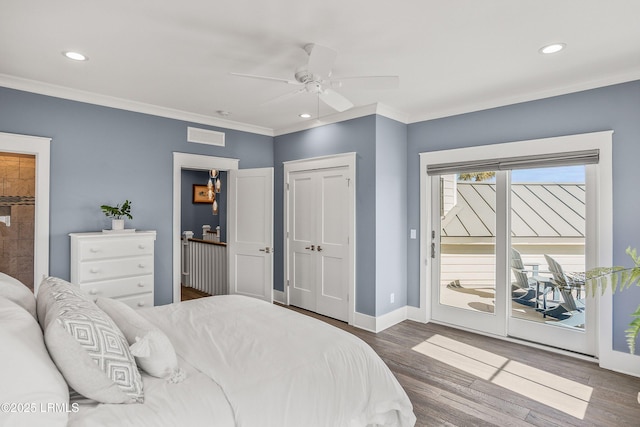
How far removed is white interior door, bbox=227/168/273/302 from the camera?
4715 mm

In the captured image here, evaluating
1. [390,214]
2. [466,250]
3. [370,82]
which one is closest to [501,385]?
[466,250]

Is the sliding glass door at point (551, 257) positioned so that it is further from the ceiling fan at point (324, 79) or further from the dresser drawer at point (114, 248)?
the dresser drawer at point (114, 248)

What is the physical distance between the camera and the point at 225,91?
3.62m

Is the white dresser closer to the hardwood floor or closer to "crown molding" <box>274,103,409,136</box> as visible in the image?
"crown molding" <box>274,103,409,136</box>

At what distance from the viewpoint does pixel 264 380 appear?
1.55 meters

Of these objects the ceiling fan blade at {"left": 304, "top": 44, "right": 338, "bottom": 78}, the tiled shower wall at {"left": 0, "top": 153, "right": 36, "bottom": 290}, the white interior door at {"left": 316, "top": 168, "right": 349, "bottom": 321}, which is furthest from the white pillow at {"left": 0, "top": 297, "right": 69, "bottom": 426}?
the tiled shower wall at {"left": 0, "top": 153, "right": 36, "bottom": 290}

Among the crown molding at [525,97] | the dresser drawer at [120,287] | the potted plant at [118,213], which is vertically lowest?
the dresser drawer at [120,287]

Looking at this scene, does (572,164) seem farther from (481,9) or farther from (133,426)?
(133,426)

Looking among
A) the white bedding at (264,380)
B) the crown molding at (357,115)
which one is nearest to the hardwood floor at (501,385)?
the white bedding at (264,380)

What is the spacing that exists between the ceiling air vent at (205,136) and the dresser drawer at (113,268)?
1.65m

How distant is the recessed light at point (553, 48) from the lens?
2586mm

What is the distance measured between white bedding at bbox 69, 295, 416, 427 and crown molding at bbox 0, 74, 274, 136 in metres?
2.59

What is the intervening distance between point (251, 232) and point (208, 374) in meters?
3.33

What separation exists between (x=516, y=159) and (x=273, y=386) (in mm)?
3372
